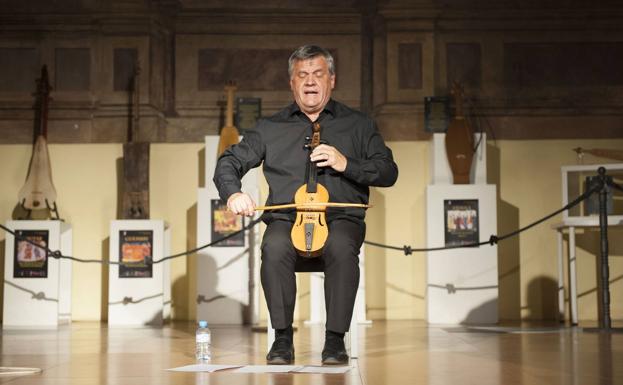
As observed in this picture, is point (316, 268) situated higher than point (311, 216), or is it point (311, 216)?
point (311, 216)

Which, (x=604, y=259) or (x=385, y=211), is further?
(x=385, y=211)

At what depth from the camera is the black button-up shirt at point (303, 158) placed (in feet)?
11.2

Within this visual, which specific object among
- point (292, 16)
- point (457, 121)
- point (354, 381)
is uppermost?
point (292, 16)

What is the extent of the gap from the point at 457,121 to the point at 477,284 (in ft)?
3.82

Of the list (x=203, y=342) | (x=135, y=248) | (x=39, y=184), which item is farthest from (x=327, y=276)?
(x=39, y=184)

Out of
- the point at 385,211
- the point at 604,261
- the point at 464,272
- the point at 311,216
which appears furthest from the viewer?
the point at 385,211

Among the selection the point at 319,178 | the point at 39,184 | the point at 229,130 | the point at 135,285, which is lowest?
the point at 135,285

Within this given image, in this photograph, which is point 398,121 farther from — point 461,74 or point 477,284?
point 477,284

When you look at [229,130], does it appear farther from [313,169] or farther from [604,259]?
[313,169]

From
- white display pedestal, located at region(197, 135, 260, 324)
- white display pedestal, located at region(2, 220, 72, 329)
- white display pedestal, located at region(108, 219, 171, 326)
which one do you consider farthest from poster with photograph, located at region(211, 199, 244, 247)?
white display pedestal, located at region(2, 220, 72, 329)

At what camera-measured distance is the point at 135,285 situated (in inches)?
254

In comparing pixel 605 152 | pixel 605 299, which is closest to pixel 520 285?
pixel 605 152

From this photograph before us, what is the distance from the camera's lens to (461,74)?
7352 mm

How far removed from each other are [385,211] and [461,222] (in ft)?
2.52
